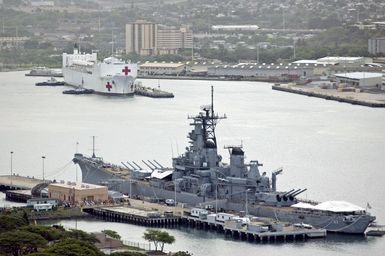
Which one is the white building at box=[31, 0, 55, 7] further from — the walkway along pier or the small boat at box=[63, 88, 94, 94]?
the walkway along pier

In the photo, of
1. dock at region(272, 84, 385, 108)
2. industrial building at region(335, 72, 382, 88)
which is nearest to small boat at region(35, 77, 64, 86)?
dock at region(272, 84, 385, 108)

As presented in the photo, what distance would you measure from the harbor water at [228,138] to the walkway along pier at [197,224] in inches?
8.6

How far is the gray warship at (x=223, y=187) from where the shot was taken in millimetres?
26266

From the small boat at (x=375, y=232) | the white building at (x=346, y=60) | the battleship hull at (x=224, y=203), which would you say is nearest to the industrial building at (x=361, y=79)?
the white building at (x=346, y=60)

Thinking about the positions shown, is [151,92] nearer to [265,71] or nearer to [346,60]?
[265,71]

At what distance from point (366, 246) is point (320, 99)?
25.5 metres

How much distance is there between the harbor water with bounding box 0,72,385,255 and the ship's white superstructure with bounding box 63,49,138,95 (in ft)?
4.05

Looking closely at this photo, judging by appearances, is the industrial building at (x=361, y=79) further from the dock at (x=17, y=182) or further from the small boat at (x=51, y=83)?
the dock at (x=17, y=182)

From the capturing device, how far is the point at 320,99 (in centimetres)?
5056

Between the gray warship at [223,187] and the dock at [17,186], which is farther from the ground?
the gray warship at [223,187]

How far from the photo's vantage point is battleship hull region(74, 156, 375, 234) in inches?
1025

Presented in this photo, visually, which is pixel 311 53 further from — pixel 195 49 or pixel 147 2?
pixel 147 2

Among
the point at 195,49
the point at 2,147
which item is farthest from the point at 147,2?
the point at 2,147

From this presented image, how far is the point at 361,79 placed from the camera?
55.0m
